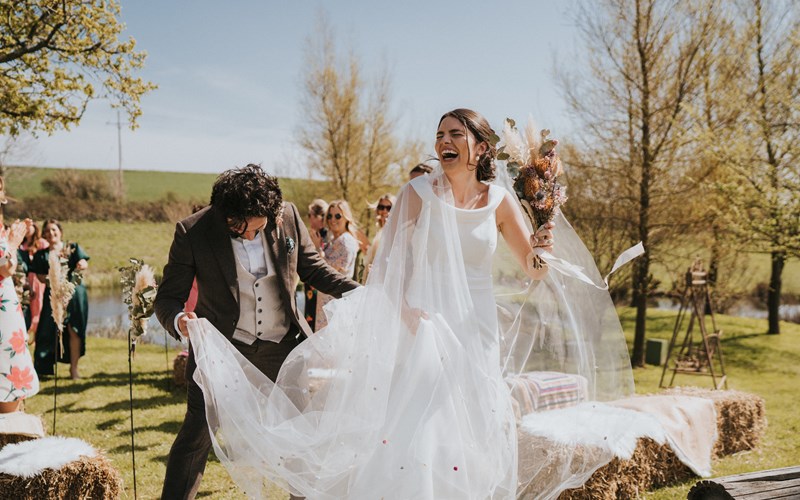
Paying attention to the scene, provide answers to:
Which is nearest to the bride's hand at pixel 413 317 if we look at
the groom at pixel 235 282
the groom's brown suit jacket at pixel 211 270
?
the groom at pixel 235 282

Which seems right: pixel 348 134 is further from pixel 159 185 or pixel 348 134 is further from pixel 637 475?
pixel 159 185

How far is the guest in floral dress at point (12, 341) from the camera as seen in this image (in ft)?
17.5

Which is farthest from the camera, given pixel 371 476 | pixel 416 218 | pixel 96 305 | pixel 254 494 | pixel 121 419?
pixel 96 305

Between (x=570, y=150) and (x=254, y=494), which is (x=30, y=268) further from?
(x=570, y=150)

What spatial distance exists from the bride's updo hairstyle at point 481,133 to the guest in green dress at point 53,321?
23.6 feet

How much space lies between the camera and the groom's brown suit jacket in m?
3.49

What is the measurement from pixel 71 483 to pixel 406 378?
98.5 inches

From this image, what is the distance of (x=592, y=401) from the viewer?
409cm

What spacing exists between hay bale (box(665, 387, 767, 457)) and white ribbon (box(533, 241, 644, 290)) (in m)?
3.28

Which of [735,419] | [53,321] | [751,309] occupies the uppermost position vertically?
[53,321]

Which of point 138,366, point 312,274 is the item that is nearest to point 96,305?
point 138,366

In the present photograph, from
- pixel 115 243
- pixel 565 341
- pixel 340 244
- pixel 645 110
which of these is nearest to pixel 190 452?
pixel 565 341

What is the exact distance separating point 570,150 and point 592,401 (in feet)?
32.7

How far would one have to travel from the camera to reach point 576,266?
392 cm
